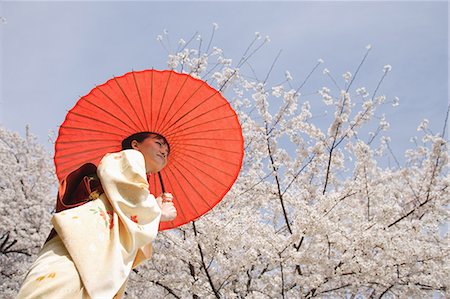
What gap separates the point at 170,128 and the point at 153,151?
0.71 ft

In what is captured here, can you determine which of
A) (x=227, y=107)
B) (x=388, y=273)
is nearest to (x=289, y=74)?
(x=388, y=273)

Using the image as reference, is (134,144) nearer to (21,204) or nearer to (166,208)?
(166,208)

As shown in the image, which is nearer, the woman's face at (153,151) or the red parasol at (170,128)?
the woman's face at (153,151)

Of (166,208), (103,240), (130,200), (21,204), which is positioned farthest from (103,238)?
(21,204)

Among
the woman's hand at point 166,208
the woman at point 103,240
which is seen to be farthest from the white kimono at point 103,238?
the woman's hand at point 166,208

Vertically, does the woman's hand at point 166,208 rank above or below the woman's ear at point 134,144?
below

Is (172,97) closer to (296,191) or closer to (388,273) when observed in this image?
(388,273)

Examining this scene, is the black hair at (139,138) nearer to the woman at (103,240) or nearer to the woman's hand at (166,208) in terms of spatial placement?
the woman's hand at (166,208)

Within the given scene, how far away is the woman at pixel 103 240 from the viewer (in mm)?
1725

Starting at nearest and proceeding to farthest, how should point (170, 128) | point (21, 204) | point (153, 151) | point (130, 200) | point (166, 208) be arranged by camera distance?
point (130, 200) → point (166, 208) → point (153, 151) → point (170, 128) → point (21, 204)

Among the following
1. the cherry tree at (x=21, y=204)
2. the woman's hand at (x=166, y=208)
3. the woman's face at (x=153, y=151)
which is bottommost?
the cherry tree at (x=21, y=204)

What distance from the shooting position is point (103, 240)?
1885mm

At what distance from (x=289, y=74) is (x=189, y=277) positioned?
3.25 meters

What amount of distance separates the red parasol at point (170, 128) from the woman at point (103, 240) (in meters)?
0.54
